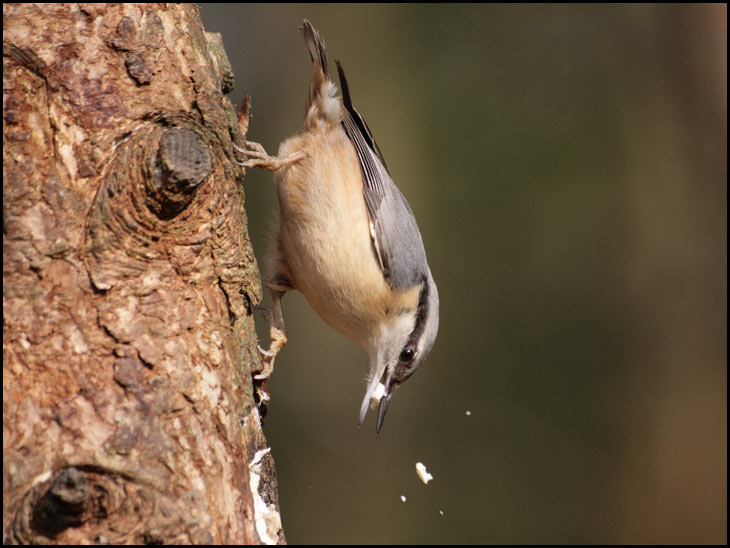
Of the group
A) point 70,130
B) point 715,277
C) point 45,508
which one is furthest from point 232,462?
point 715,277

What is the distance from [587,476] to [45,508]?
724 cm

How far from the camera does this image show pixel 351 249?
10.8ft

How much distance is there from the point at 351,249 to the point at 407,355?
58cm

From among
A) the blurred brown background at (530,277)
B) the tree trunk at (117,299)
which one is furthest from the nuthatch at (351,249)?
the blurred brown background at (530,277)

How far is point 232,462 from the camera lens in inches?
75.4

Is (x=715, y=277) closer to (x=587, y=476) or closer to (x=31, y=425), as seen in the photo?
(x=587, y=476)

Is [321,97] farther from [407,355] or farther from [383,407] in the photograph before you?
[383,407]

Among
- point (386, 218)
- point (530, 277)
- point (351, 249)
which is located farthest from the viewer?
point (530, 277)

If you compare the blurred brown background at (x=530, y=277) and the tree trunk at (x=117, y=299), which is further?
the blurred brown background at (x=530, y=277)

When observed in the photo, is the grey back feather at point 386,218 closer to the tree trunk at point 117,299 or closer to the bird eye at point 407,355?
the bird eye at point 407,355

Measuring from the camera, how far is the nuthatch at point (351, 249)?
129 inches

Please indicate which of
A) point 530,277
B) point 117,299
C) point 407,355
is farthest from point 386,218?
point 530,277

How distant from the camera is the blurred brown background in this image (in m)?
7.05

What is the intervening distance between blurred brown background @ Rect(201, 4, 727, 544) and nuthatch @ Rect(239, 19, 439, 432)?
3.42 metres
